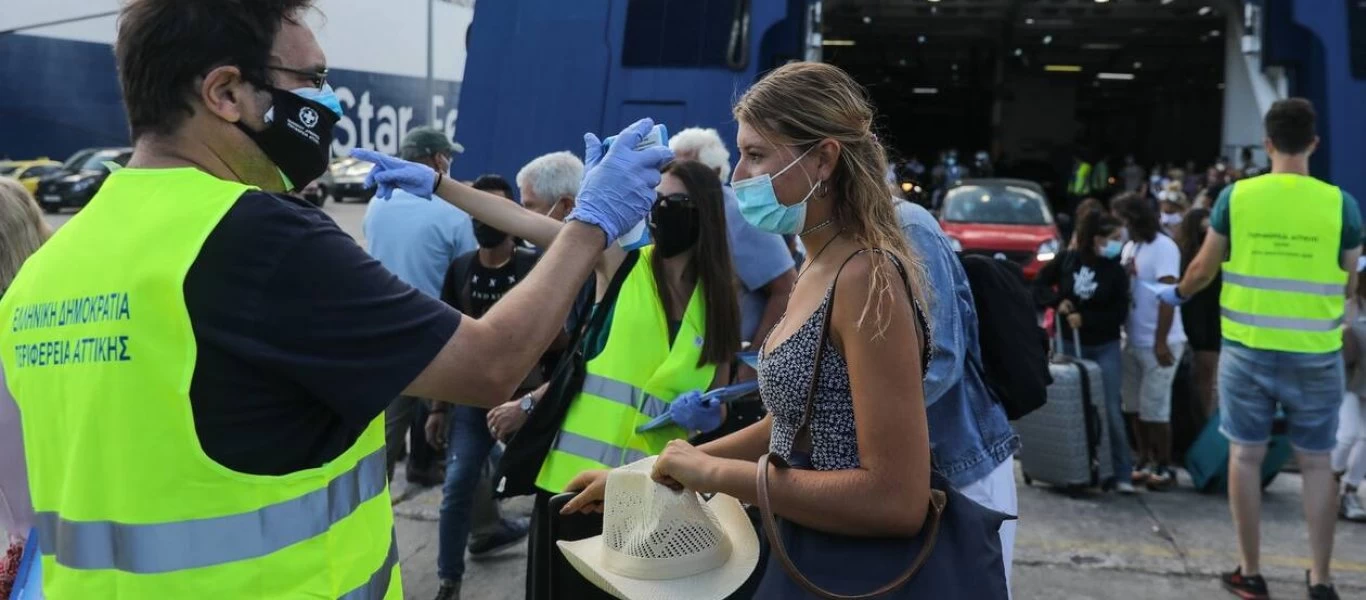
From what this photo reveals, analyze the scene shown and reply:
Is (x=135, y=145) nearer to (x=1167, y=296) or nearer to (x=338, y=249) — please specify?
(x=338, y=249)

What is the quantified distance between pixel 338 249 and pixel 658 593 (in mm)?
925

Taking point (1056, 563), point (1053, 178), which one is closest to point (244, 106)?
point (1056, 563)

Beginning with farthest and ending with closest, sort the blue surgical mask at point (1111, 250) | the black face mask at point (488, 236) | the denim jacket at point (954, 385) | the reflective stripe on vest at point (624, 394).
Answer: the blue surgical mask at point (1111, 250) < the black face mask at point (488, 236) < the reflective stripe on vest at point (624, 394) < the denim jacket at point (954, 385)

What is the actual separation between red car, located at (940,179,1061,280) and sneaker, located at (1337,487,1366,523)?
6.87 m

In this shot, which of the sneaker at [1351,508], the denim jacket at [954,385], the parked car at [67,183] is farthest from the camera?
the parked car at [67,183]

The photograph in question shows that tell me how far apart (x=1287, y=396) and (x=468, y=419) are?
328 cm

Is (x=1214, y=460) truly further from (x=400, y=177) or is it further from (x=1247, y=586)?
(x=400, y=177)

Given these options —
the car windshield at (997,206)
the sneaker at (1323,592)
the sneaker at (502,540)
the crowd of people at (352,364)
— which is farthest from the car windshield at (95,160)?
the sneaker at (1323,592)

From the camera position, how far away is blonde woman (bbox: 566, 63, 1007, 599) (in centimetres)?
190

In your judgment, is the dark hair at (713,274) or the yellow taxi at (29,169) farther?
the yellow taxi at (29,169)

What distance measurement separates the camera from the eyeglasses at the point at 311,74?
1.75 metres

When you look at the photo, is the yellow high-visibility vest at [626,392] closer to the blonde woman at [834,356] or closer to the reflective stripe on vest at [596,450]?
the reflective stripe on vest at [596,450]

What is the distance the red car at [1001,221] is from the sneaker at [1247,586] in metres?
8.14

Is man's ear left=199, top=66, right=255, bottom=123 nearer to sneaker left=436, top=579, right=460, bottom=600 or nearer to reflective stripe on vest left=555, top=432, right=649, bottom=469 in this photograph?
reflective stripe on vest left=555, top=432, right=649, bottom=469
